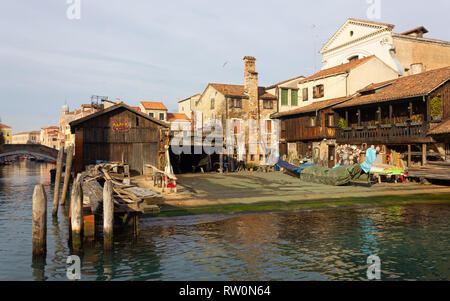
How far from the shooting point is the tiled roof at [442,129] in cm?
2405

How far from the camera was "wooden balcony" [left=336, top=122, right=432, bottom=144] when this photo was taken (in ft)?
86.8

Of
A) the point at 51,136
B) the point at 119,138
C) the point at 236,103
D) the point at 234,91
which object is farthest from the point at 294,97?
the point at 51,136

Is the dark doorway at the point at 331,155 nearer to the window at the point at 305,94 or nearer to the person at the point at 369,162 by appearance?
the window at the point at 305,94

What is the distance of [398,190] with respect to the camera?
23.0 m

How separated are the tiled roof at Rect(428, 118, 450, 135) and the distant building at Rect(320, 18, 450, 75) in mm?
13105

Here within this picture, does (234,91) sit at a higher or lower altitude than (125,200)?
higher

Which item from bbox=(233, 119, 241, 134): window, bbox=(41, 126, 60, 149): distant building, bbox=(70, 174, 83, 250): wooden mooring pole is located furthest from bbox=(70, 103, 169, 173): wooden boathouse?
bbox=(41, 126, 60, 149): distant building

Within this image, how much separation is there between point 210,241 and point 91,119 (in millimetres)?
19787

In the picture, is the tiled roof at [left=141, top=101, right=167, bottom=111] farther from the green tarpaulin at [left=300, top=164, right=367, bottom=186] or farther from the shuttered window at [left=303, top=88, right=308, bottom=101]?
the green tarpaulin at [left=300, top=164, right=367, bottom=186]

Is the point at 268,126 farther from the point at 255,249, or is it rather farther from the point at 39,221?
the point at 39,221

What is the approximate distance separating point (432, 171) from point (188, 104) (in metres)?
47.5

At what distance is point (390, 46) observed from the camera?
1545 inches

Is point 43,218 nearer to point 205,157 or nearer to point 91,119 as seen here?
point 91,119

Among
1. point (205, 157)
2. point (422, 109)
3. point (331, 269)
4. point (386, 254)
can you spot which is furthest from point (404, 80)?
point (331, 269)
